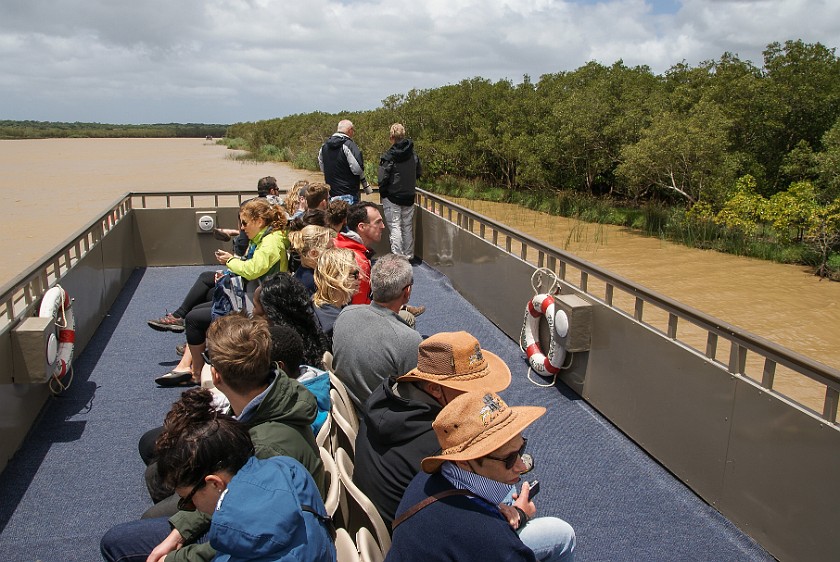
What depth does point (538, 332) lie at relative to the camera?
5.48 metres

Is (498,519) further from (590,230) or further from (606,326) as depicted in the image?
(590,230)

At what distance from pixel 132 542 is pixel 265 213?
277 centimetres

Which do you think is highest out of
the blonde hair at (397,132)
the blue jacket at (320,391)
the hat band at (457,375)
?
the blonde hair at (397,132)

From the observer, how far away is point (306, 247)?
4727 mm

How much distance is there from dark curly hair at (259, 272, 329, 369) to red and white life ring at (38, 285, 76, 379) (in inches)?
68.1

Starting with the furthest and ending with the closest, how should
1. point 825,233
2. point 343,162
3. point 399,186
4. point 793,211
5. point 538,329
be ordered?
point 793,211, point 825,233, point 399,186, point 343,162, point 538,329

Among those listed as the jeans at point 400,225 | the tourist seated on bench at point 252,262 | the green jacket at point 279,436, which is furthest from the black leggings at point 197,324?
the jeans at point 400,225

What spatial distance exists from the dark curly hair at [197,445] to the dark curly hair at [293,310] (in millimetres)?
1369

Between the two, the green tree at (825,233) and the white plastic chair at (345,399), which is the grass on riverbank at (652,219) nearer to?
the green tree at (825,233)

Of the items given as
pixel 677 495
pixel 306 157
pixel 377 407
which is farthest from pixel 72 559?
pixel 306 157

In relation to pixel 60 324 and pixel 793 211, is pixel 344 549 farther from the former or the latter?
pixel 793 211

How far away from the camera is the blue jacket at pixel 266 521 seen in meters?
1.90

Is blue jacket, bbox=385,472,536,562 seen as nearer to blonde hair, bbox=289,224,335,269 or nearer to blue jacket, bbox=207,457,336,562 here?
blue jacket, bbox=207,457,336,562

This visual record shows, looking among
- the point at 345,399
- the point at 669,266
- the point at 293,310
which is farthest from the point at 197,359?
the point at 669,266
